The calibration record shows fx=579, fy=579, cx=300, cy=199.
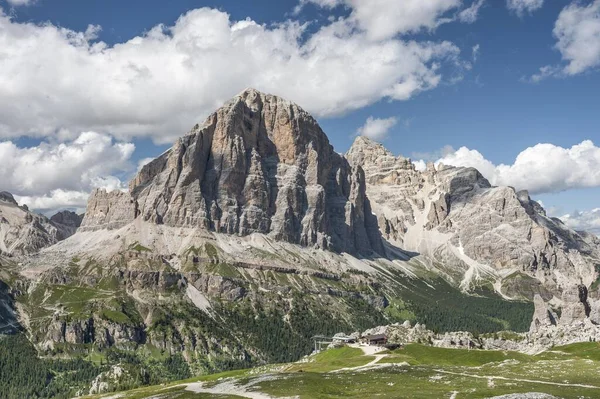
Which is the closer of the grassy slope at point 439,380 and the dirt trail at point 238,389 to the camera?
the grassy slope at point 439,380

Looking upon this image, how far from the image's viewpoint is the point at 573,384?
3836 inches

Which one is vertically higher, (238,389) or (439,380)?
(238,389)

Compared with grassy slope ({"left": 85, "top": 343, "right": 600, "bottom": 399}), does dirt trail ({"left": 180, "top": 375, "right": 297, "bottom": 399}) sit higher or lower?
higher

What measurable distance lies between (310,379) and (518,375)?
4151cm

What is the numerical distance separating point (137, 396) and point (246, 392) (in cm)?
4075

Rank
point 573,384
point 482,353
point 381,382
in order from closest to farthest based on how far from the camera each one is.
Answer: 1. point 573,384
2. point 381,382
3. point 482,353

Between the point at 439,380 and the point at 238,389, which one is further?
the point at 238,389

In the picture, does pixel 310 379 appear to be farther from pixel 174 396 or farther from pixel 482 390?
pixel 482 390

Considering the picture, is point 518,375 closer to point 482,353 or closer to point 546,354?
point 482,353

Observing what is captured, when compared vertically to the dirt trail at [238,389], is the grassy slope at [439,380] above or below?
below

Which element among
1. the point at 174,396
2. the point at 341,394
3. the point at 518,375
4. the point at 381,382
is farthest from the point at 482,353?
the point at 174,396

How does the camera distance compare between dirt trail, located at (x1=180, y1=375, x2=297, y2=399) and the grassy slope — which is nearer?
the grassy slope

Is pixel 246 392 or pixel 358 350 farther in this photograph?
pixel 358 350

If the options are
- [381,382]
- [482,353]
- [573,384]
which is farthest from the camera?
[482,353]
